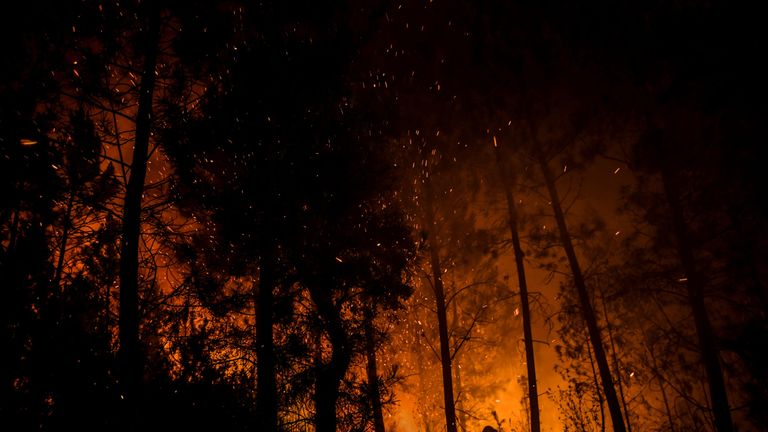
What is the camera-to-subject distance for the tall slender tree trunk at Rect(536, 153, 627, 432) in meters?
9.00

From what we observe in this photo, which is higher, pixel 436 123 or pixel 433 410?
pixel 436 123

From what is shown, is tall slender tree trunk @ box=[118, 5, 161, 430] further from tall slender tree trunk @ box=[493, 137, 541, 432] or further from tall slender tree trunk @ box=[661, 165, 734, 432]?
tall slender tree trunk @ box=[661, 165, 734, 432]

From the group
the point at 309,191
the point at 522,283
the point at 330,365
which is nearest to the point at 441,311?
the point at 522,283

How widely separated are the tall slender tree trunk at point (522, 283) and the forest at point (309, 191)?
86 mm

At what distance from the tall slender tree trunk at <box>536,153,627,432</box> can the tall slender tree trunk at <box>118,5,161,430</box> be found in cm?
894

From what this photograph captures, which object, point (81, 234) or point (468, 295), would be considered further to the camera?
point (468, 295)

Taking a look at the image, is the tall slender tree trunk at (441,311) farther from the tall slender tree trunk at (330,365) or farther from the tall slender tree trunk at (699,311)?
the tall slender tree trunk at (699,311)

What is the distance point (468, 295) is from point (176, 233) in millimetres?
17276

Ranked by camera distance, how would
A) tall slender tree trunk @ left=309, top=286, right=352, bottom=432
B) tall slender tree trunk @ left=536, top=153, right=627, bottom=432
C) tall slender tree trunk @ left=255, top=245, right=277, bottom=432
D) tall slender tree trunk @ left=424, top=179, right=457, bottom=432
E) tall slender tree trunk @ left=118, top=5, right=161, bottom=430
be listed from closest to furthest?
1. tall slender tree trunk @ left=118, top=5, right=161, bottom=430
2. tall slender tree trunk @ left=255, top=245, right=277, bottom=432
3. tall slender tree trunk @ left=309, top=286, right=352, bottom=432
4. tall slender tree trunk @ left=536, top=153, right=627, bottom=432
5. tall slender tree trunk @ left=424, top=179, right=457, bottom=432

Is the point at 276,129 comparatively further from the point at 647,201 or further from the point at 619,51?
the point at 647,201

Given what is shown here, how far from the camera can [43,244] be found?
313 inches

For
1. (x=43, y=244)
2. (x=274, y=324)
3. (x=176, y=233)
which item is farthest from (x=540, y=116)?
A: (x=43, y=244)

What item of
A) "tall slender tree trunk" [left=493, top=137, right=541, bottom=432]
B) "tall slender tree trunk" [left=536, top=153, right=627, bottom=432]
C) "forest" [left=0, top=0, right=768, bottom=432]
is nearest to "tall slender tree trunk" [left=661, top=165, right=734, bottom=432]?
"forest" [left=0, top=0, right=768, bottom=432]

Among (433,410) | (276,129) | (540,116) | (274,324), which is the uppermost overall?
(540,116)
